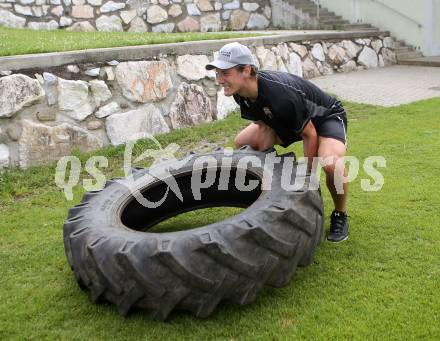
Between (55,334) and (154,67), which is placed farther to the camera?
(154,67)

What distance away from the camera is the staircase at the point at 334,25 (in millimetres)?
11273

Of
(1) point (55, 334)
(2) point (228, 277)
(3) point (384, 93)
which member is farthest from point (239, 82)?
(3) point (384, 93)

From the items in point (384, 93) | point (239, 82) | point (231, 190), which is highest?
point (239, 82)

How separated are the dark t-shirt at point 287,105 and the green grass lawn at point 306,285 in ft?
2.55

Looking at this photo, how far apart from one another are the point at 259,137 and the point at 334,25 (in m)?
8.98

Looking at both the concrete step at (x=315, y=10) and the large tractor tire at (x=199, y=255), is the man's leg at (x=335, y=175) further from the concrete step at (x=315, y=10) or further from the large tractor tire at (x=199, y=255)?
the concrete step at (x=315, y=10)

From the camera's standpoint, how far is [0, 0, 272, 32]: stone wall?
31.6 ft

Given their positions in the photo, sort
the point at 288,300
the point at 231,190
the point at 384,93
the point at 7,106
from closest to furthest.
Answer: the point at 288,300
the point at 231,190
the point at 7,106
the point at 384,93

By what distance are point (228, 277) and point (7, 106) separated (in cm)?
328


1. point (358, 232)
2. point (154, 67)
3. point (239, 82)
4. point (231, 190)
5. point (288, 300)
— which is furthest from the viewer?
point (154, 67)

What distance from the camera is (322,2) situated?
12836mm

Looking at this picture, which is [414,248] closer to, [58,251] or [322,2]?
[58,251]

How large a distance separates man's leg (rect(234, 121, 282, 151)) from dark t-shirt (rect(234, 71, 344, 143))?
0.10 m

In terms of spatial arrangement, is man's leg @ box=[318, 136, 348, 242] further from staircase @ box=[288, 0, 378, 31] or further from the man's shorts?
staircase @ box=[288, 0, 378, 31]
